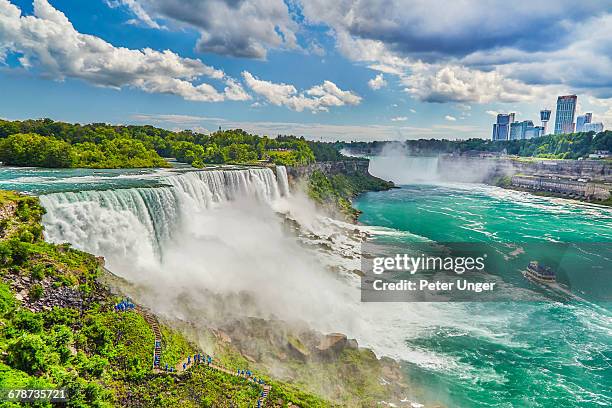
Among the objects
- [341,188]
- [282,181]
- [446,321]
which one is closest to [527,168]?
[341,188]

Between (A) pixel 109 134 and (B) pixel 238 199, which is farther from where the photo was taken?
(A) pixel 109 134

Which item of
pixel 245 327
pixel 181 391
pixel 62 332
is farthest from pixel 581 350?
pixel 62 332

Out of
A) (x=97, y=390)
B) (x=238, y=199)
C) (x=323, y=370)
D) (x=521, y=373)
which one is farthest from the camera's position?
(x=238, y=199)

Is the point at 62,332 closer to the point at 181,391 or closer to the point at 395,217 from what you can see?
the point at 181,391

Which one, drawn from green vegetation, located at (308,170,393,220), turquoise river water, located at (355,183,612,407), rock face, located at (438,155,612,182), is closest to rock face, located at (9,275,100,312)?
turquoise river water, located at (355,183,612,407)

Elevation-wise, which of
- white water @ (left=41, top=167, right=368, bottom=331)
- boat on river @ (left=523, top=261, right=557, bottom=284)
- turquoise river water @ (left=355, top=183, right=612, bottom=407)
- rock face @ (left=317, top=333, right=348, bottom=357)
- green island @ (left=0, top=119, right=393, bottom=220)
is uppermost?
green island @ (left=0, top=119, right=393, bottom=220)

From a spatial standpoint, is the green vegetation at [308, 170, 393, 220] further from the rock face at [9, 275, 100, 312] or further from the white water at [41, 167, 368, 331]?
the rock face at [9, 275, 100, 312]
